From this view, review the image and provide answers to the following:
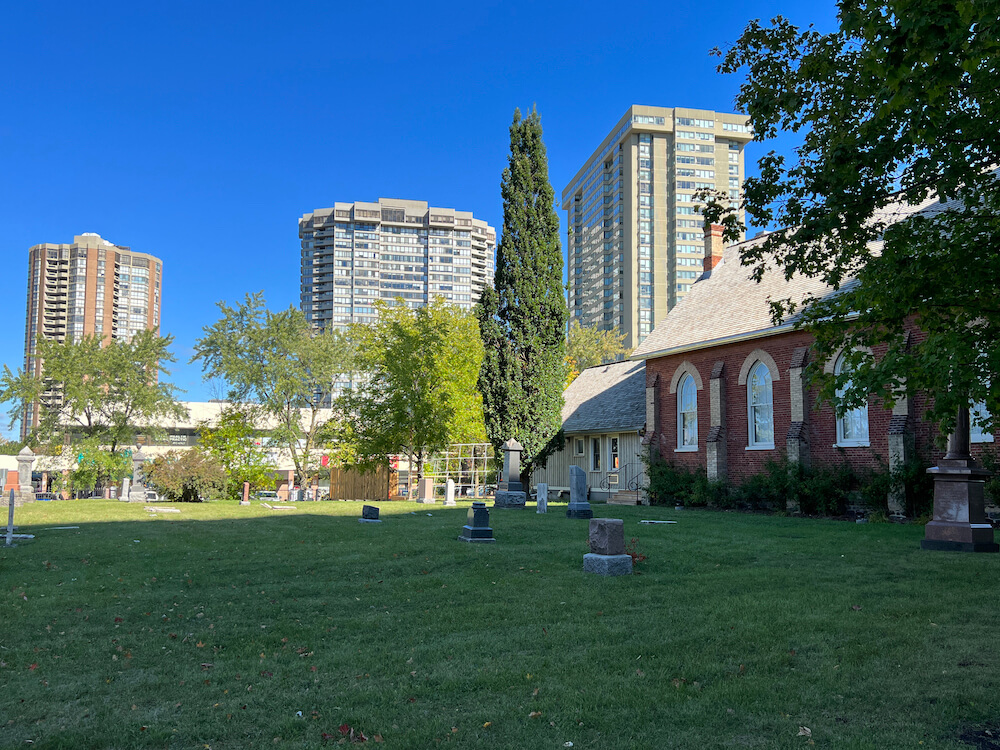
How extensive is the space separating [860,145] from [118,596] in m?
10.8

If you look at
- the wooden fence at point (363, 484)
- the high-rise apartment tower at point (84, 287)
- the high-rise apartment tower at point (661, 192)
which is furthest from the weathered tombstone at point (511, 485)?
the high-rise apartment tower at point (84, 287)

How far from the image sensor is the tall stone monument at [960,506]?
12.5m

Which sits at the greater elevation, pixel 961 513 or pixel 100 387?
pixel 100 387

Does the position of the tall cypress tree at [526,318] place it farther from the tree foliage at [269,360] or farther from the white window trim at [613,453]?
the tree foliage at [269,360]

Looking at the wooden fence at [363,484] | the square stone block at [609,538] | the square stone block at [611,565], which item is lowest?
the wooden fence at [363,484]

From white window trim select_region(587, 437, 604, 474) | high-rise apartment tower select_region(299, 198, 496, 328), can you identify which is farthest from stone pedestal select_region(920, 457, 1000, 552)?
high-rise apartment tower select_region(299, 198, 496, 328)

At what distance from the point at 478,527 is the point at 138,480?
2139cm

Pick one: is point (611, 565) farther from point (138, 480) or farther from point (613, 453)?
point (138, 480)

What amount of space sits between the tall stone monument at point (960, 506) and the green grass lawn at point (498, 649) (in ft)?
2.58

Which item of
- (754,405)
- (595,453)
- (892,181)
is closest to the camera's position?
(892,181)

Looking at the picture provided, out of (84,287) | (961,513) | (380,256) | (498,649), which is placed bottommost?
(498,649)

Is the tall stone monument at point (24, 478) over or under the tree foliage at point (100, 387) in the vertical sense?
under

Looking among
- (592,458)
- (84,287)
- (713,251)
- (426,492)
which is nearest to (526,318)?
(426,492)

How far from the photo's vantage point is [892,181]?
10250 mm
